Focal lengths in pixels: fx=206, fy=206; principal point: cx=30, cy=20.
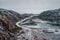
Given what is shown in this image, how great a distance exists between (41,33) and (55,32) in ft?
1.77

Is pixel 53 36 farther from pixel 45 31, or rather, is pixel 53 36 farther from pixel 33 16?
pixel 33 16

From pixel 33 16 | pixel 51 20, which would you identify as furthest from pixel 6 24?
pixel 33 16

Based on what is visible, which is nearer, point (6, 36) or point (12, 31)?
point (6, 36)

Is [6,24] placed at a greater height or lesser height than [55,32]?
greater

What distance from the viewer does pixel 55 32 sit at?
282 inches

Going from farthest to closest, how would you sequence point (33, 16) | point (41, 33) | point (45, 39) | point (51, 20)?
1. point (33, 16)
2. point (51, 20)
3. point (41, 33)
4. point (45, 39)

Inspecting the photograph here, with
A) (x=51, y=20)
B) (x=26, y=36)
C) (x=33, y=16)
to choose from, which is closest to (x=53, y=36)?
(x=26, y=36)

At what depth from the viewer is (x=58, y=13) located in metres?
9.27

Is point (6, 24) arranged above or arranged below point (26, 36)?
above

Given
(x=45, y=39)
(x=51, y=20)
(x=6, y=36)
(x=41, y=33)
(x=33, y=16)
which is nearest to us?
(x=6, y=36)

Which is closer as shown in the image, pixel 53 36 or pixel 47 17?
pixel 53 36

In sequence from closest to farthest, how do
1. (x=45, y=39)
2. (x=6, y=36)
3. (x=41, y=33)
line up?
(x=6, y=36) < (x=45, y=39) < (x=41, y=33)

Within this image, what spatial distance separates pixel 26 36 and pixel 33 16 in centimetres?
430

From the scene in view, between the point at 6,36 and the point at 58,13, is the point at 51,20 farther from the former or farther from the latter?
the point at 6,36
